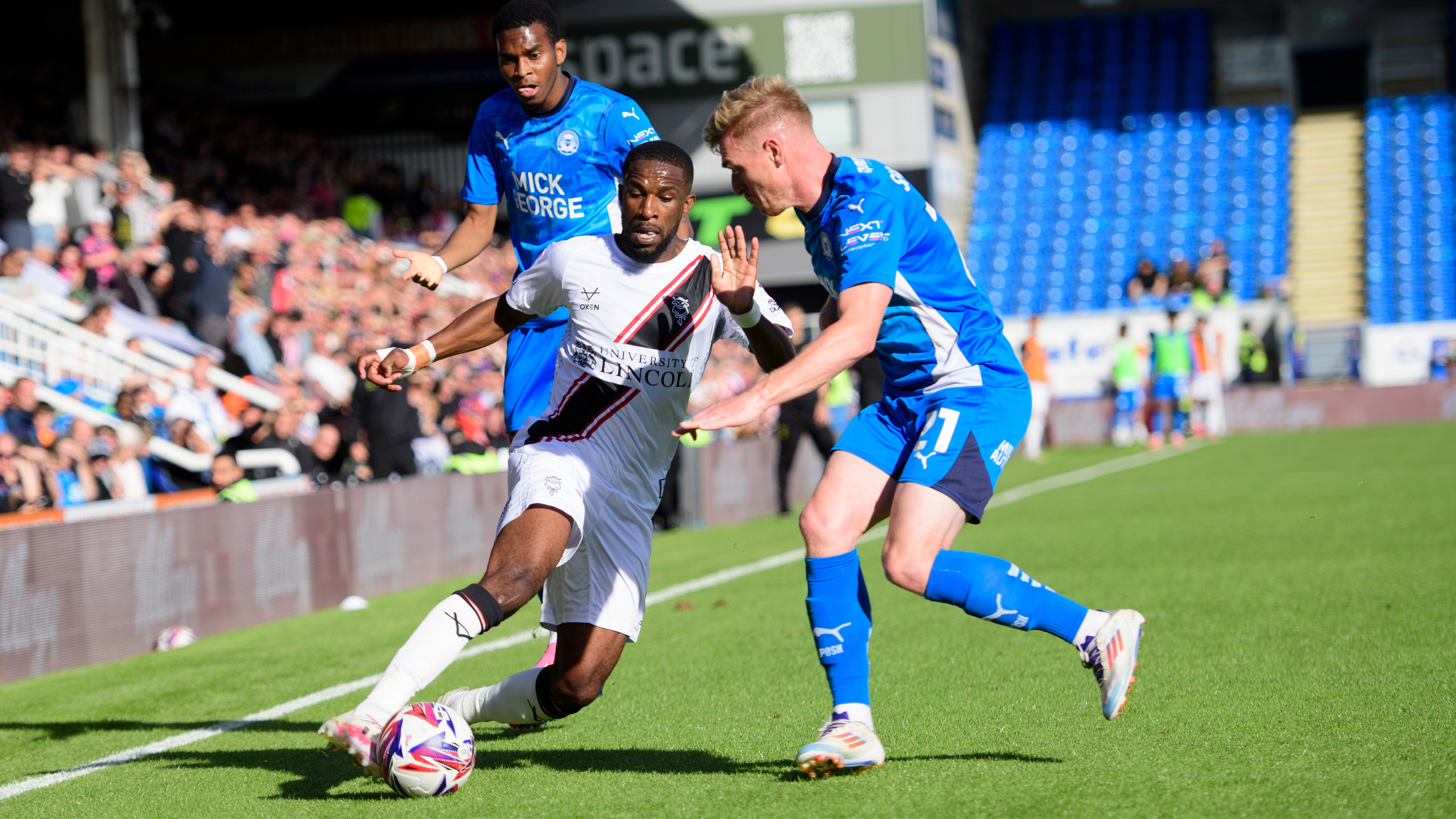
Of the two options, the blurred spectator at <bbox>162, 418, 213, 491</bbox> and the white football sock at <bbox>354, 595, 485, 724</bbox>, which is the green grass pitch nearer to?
the white football sock at <bbox>354, 595, 485, 724</bbox>

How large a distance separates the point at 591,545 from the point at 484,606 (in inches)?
21.4

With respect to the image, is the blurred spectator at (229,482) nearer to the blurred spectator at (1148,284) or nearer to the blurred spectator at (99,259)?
the blurred spectator at (99,259)

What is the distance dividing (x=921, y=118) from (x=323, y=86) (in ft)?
43.5

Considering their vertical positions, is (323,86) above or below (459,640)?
above

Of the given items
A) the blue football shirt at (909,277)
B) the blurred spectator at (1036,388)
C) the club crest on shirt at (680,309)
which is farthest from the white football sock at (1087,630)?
the blurred spectator at (1036,388)

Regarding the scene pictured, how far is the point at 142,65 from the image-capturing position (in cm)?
3072

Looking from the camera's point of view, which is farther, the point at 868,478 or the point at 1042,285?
the point at 1042,285

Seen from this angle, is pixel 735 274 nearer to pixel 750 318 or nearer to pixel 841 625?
pixel 750 318

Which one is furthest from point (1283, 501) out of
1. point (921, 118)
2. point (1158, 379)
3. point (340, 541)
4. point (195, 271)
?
point (921, 118)

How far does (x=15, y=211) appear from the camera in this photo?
50.1ft

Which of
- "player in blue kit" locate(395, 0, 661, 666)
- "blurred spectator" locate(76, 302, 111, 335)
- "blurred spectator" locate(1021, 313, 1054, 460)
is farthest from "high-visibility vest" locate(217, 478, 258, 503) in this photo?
"blurred spectator" locate(1021, 313, 1054, 460)

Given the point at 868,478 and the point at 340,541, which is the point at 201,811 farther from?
the point at 340,541

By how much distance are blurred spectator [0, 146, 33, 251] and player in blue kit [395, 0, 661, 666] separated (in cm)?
1156

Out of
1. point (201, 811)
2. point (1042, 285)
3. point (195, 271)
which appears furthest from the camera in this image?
point (1042, 285)
